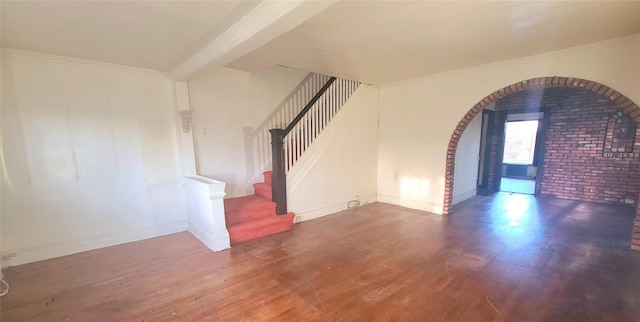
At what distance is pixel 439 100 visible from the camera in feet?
15.3

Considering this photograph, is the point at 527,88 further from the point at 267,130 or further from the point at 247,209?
the point at 247,209

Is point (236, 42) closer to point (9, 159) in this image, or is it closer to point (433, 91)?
point (9, 159)

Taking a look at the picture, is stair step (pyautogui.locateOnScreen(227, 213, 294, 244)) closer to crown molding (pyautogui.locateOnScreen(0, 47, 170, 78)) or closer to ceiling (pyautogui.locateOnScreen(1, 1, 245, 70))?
ceiling (pyautogui.locateOnScreen(1, 1, 245, 70))

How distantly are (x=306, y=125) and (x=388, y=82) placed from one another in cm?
211

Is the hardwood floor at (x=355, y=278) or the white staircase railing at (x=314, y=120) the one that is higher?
the white staircase railing at (x=314, y=120)

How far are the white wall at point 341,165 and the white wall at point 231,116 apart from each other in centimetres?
101

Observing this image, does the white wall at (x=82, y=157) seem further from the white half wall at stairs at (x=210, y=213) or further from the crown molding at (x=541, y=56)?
the crown molding at (x=541, y=56)

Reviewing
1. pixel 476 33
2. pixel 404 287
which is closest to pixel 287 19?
pixel 476 33

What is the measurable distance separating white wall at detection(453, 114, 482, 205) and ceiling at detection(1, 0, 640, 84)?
2285mm

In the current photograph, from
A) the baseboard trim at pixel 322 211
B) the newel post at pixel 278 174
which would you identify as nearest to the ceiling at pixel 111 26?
the newel post at pixel 278 174

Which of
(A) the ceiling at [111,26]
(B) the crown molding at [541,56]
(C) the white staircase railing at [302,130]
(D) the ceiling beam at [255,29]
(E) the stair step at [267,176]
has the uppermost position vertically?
(B) the crown molding at [541,56]

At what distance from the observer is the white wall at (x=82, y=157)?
9.52ft

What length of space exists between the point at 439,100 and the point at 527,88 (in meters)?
1.26

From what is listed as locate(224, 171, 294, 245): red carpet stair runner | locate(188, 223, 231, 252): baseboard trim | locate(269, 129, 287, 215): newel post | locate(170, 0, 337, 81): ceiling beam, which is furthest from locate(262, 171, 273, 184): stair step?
locate(170, 0, 337, 81): ceiling beam
